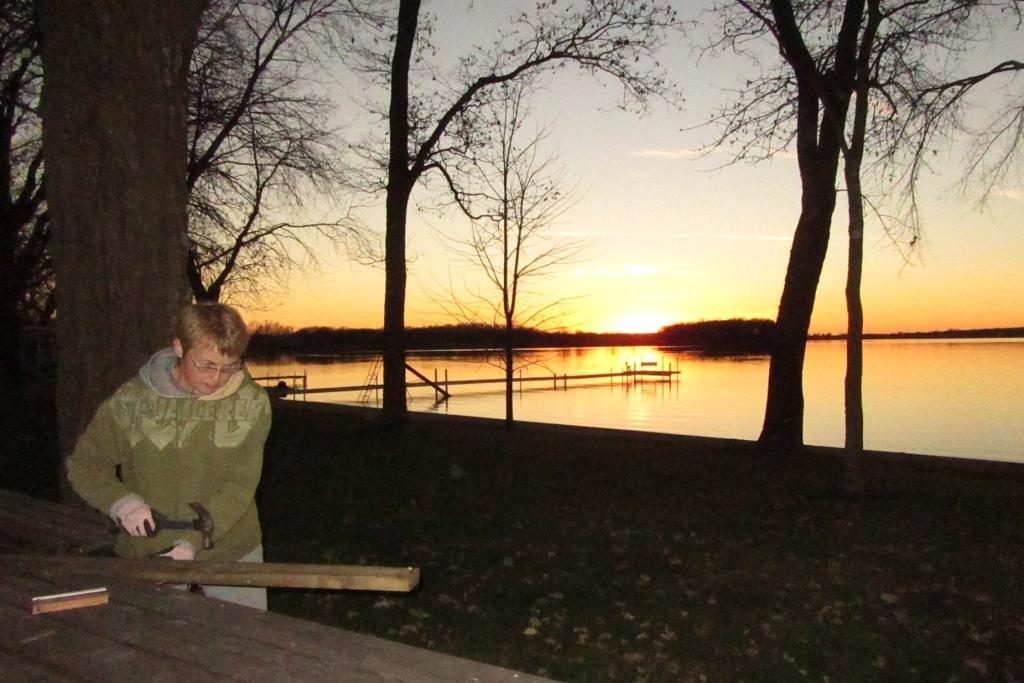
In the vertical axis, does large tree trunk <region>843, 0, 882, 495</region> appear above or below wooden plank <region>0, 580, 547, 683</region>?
Answer: above

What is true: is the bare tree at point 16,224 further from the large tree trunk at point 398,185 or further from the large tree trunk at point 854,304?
the large tree trunk at point 854,304

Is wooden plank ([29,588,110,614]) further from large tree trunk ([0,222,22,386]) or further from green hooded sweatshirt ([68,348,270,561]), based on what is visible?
large tree trunk ([0,222,22,386])

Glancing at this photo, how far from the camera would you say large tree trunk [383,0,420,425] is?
16.6m

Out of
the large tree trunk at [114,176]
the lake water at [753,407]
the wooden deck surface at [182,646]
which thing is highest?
the large tree trunk at [114,176]

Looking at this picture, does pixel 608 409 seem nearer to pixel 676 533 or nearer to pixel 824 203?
pixel 824 203

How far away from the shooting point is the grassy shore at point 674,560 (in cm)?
545

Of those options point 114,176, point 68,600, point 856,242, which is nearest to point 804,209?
point 856,242

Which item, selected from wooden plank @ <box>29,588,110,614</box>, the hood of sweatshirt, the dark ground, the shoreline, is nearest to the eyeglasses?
the hood of sweatshirt

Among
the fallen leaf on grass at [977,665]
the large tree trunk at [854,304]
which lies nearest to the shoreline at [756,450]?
the large tree trunk at [854,304]

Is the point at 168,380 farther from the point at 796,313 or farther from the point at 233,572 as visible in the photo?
the point at 796,313

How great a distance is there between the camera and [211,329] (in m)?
2.76

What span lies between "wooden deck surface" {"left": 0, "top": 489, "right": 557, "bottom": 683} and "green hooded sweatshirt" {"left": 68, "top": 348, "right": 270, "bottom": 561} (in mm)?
351

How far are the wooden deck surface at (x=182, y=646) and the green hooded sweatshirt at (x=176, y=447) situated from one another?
35cm

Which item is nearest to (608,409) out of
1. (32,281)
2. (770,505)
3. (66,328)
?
(32,281)
